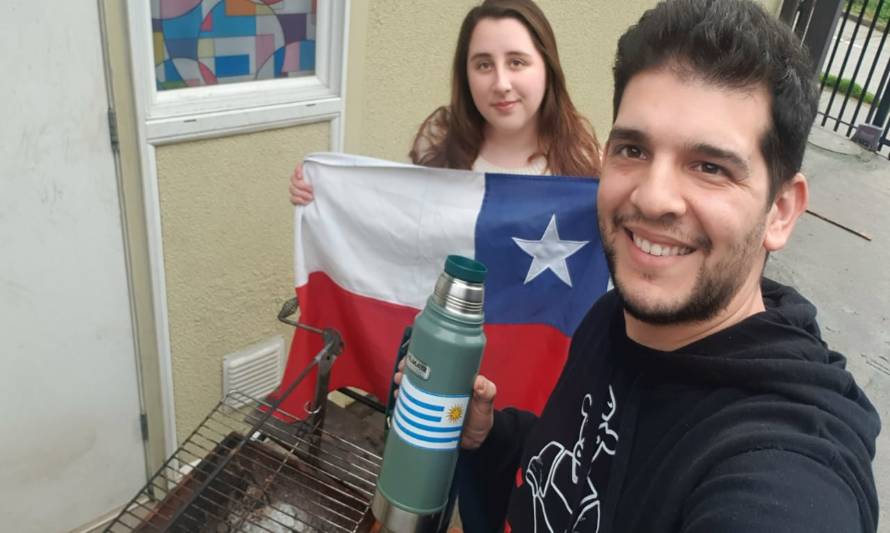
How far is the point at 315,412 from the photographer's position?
6.06ft

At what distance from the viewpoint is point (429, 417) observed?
1305 millimetres

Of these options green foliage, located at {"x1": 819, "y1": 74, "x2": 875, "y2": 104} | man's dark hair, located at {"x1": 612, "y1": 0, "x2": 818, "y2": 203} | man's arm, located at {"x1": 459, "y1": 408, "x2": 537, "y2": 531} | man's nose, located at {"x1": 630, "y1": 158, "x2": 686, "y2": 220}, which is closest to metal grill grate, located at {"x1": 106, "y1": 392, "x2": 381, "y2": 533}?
man's arm, located at {"x1": 459, "y1": 408, "x2": 537, "y2": 531}

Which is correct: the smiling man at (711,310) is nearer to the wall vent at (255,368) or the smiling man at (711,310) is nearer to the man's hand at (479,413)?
the man's hand at (479,413)

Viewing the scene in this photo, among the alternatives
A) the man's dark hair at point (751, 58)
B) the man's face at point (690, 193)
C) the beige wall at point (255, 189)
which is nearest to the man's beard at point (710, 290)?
the man's face at point (690, 193)

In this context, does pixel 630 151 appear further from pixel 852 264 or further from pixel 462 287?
pixel 852 264

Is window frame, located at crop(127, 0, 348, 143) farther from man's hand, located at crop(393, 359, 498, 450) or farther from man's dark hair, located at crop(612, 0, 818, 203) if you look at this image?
man's dark hair, located at crop(612, 0, 818, 203)

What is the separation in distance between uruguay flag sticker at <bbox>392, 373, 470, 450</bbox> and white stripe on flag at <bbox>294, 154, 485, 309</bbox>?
862 mm

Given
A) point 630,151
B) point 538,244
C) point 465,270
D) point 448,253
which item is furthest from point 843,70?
point 465,270

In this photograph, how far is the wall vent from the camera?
2918 millimetres

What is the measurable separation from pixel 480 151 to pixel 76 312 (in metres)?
1.49

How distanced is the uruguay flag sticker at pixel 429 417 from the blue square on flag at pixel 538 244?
2.79 feet

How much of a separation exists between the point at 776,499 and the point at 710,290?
14.0 inches

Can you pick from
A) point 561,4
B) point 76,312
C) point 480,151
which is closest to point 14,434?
point 76,312

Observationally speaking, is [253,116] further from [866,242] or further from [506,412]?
[866,242]
